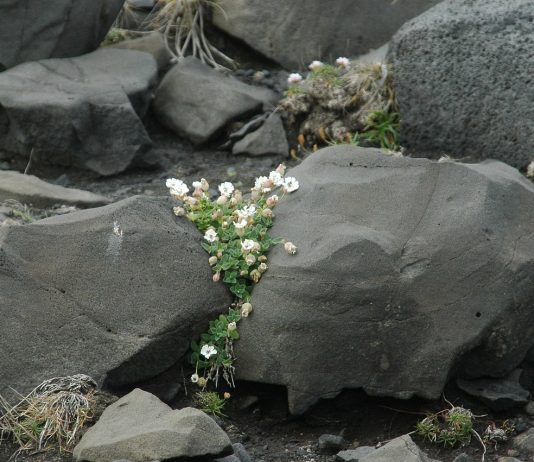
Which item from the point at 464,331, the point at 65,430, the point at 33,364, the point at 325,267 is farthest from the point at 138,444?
the point at 464,331

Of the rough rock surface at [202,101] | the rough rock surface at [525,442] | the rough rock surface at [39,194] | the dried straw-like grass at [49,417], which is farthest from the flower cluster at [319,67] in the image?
the dried straw-like grass at [49,417]

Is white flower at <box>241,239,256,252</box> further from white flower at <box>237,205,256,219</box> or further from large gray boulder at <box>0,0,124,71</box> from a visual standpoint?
large gray boulder at <box>0,0,124,71</box>

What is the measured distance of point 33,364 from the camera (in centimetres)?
555

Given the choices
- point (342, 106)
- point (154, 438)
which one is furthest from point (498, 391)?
point (342, 106)

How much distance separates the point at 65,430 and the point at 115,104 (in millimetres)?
4246

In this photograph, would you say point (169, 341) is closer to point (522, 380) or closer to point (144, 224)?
point (144, 224)

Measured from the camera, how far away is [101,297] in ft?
18.7

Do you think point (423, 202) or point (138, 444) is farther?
point (423, 202)

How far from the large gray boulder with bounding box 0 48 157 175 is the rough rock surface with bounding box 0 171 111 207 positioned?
37.6 inches

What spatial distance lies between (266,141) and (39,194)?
2411 mm

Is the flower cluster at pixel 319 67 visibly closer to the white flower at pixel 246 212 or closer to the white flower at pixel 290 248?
the white flower at pixel 246 212

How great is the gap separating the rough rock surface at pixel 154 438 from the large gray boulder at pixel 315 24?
20.1 feet

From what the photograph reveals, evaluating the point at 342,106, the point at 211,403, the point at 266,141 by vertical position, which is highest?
the point at 342,106

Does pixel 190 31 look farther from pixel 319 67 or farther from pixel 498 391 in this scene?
pixel 498 391
